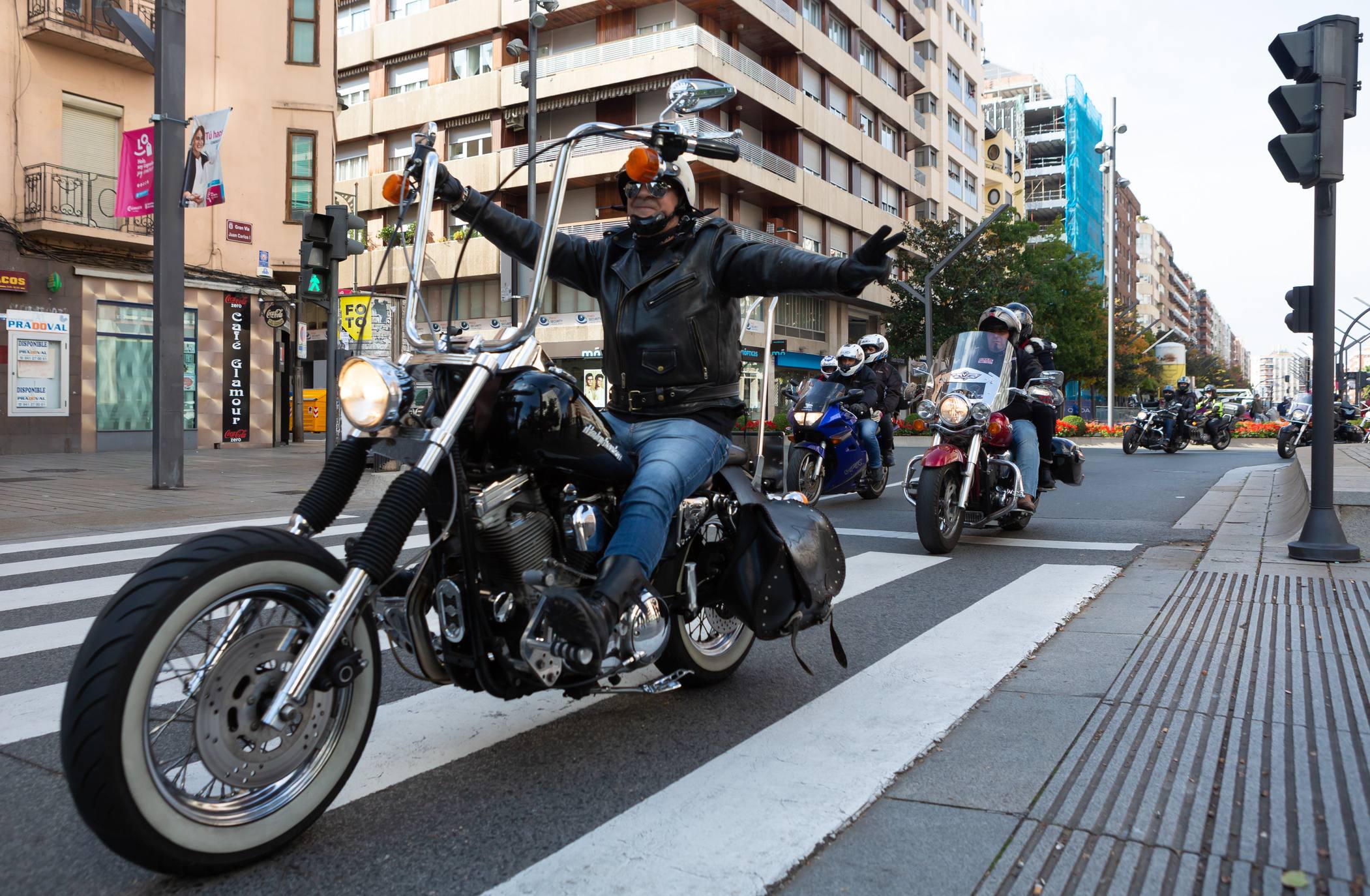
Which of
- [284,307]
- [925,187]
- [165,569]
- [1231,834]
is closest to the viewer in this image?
[165,569]

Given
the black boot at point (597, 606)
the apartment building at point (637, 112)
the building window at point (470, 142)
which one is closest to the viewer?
the black boot at point (597, 606)

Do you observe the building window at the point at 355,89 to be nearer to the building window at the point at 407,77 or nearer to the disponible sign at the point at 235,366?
the building window at the point at 407,77

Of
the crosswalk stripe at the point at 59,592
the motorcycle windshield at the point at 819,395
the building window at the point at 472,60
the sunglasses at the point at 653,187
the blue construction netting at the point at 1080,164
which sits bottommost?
the crosswalk stripe at the point at 59,592

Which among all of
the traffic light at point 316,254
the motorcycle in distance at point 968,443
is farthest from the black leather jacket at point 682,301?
the traffic light at point 316,254

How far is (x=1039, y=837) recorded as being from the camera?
2471mm

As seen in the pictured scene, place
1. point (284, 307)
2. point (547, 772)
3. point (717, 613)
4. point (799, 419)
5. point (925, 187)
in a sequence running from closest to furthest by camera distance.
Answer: point (547, 772) < point (717, 613) < point (799, 419) < point (284, 307) < point (925, 187)

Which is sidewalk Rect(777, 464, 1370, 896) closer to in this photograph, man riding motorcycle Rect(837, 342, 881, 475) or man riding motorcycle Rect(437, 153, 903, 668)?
man riding motorcycle Rect(437, 153, 903, 668)

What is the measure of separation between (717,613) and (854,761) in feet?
2.99

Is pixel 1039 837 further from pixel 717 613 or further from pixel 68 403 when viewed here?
pixel 68 403

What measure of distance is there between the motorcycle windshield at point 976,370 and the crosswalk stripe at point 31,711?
551 cm

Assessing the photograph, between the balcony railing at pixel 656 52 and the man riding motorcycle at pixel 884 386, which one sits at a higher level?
the balcony railing at pixel 656 52

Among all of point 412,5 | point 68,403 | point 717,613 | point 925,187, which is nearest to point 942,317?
point 925,187

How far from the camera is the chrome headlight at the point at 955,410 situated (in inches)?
293

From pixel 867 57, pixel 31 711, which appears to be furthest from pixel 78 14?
pixel 867 57
